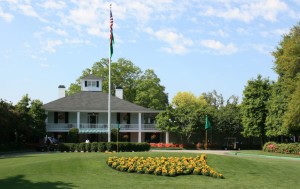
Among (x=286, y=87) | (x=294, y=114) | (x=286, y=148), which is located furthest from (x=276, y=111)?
(x=294, y=114)

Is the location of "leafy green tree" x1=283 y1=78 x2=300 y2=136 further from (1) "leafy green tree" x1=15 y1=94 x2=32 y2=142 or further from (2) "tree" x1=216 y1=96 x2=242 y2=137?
(1) "leafy green tree" x1=15 y1=94 x2=32 y2=142

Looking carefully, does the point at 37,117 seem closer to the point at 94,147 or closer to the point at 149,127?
the point at 149,127

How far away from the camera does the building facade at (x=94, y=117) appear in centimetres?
5472

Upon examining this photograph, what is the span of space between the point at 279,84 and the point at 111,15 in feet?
76.1

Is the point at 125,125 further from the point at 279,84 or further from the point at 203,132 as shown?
the point at 279,84

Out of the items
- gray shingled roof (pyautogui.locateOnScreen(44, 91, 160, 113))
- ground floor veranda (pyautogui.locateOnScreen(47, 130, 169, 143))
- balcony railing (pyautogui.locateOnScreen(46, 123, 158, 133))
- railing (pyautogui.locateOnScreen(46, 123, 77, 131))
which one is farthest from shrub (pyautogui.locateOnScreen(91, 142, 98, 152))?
railing (pyautogui.locateOnScreen(46, 123, 77, 131))

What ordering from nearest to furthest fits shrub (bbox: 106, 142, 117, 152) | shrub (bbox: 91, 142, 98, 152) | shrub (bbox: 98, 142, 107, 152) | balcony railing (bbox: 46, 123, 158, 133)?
shrub (bbox: 106, 142, 117, 152), shrub (bbox: 98, 142, 107, 152), shrub (bbox: 91, 142, 98, 152), balcony railing (bbox: 46, 123, 158, 133)

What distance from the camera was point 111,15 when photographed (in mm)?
34812

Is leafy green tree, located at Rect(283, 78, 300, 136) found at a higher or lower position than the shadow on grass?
higher

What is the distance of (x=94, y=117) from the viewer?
191ft

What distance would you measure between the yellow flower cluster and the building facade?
3506 centimetres

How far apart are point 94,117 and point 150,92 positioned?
1910cm

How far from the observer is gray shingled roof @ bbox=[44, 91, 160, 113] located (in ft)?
179

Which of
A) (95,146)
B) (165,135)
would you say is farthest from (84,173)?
(165,135)
